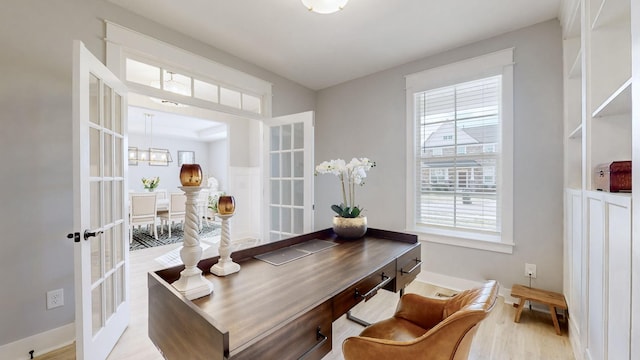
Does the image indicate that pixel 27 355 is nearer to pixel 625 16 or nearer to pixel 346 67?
pixel 346 67

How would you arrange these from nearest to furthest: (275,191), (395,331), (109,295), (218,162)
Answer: (395,331) < (109,295) < (275,191) < (218,162)

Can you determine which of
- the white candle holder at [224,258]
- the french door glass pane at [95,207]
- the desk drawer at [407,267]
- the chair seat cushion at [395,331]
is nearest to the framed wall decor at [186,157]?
the french door glass pane at [95,207]

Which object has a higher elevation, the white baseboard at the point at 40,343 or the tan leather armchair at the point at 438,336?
the tan leather armchair at the point at 438,336

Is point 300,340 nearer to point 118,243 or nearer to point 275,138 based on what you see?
point 118,243

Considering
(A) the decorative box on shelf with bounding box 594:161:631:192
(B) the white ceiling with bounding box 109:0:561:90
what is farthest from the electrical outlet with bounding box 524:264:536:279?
(B) the white ceiling with bounding box 109:0:561:90

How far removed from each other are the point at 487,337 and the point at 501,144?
1737 millimetres

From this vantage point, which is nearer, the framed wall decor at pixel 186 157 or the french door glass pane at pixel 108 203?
the french door glass pane at pixel 108 203

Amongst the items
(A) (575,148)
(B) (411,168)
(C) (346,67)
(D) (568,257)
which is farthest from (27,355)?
(A) (575,148)

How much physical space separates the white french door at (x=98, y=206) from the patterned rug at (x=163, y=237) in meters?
2.92

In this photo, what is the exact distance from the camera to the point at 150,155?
7.16m

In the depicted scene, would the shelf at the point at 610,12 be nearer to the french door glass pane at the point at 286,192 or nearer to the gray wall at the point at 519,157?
the gray wall at the point at 519,157

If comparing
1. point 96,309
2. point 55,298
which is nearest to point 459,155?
point 96,309

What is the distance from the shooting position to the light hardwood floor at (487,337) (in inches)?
68.5

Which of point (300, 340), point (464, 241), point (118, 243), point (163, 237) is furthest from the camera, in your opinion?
point (163, 237)
